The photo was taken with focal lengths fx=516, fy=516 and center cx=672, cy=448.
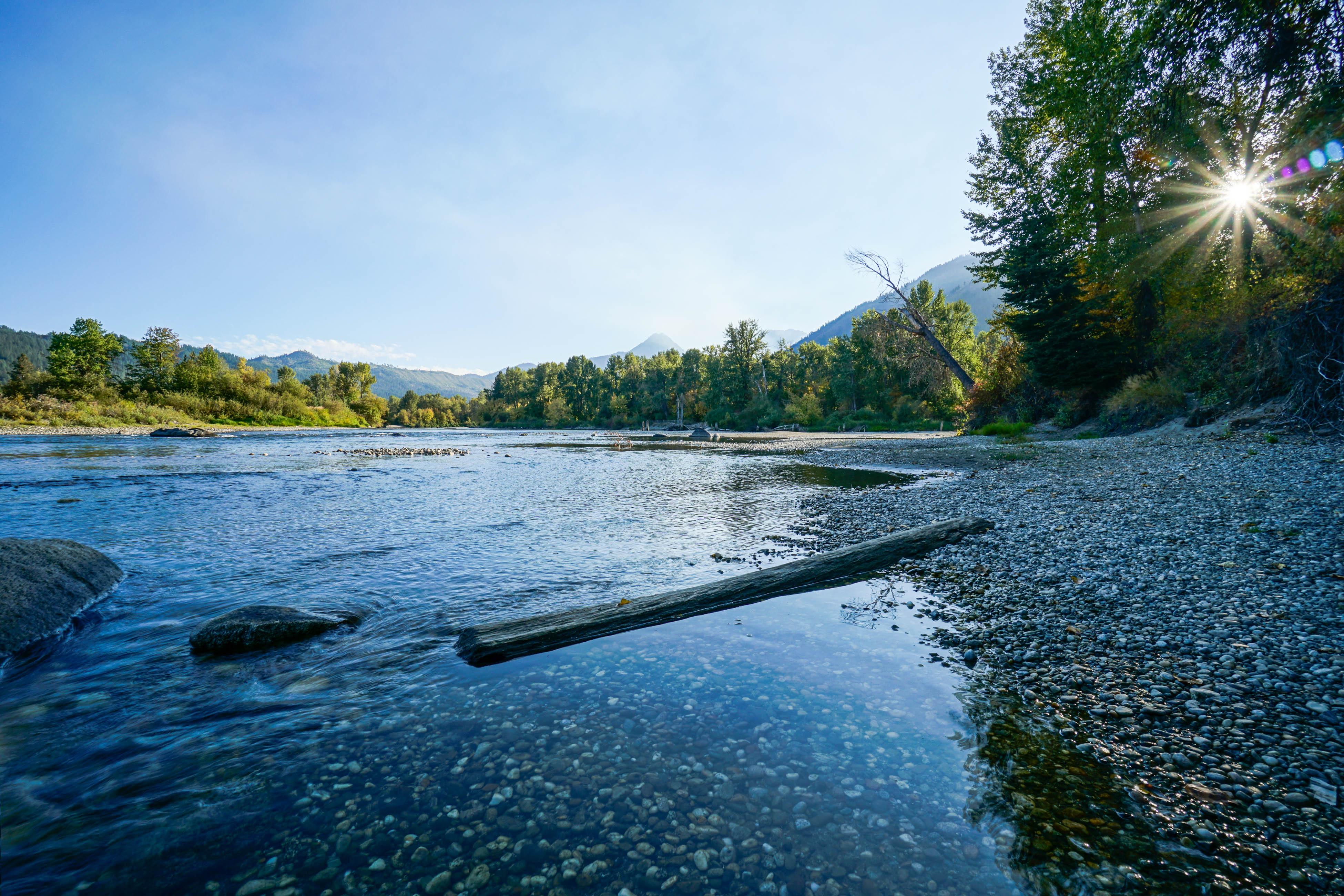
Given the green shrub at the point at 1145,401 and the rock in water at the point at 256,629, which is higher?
the green shrub at the point at 1145,401

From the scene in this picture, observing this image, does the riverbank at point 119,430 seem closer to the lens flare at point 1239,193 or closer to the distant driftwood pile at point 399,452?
the distant driftwood pile at point 399,452

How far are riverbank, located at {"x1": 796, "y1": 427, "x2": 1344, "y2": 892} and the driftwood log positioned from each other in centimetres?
54

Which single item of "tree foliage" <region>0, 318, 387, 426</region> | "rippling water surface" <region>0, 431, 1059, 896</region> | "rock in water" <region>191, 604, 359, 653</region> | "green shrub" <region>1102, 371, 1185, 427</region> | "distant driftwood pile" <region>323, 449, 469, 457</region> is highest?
"tree foliage" <region>0, 318, 387, 426</region>

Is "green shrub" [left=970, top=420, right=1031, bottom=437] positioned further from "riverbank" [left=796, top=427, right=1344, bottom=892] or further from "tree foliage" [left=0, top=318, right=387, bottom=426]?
"tree foliage" [left=0, top=318, right=387, bottom=426]

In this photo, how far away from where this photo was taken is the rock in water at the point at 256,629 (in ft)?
19.7

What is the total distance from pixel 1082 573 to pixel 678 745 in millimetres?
6347

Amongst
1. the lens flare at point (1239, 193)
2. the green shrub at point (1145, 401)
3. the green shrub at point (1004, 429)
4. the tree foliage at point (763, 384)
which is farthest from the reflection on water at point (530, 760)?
the tree foliage at point (763, 384)

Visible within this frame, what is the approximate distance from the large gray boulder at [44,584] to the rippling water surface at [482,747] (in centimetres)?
33

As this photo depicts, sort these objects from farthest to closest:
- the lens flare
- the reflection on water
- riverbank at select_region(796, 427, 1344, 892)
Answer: the lens flare, riverbank at select_region(796, 427, 1344, 892), the reflection on water

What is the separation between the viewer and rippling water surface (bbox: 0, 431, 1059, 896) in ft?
9.89

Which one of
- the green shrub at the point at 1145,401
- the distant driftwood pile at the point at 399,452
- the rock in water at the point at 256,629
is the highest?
the green shrub at the point at 1145,401

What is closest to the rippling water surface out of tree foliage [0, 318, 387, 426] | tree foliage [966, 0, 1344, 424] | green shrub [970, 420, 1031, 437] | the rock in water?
the rock in water

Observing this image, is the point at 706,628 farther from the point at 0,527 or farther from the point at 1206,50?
the point at 1206,50

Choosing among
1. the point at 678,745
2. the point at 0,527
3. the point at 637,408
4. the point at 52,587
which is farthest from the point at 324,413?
the point at 678,745
